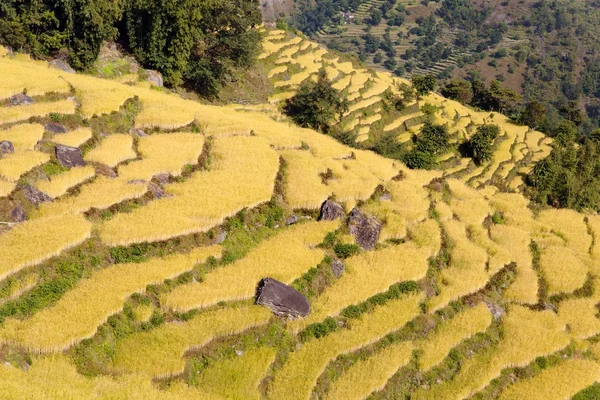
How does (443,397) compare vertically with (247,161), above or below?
below

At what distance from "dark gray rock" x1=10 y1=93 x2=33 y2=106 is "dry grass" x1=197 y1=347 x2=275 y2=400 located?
20.4m

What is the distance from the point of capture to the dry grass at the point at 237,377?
1507cm

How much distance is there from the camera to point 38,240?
1741cm

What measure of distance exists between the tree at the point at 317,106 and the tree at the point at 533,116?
43.8 metres

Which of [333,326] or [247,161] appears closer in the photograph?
[333,326]

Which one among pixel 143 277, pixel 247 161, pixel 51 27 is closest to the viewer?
pixel 143 277

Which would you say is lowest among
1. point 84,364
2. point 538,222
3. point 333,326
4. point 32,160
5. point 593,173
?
point 593,173

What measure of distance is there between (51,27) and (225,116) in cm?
1855

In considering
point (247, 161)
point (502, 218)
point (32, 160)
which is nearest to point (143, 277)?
point (32, 160)

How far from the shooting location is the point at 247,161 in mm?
Result: 27469

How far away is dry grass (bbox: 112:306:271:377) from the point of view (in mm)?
14844

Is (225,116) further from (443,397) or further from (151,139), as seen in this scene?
(443,397)

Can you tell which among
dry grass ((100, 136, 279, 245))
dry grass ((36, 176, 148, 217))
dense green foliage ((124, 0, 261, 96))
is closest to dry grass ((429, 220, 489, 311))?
dry grass ((100, 136, 279, 245))

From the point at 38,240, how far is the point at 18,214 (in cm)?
232
